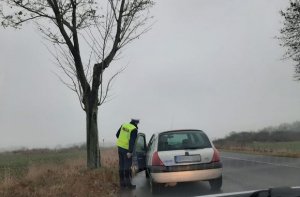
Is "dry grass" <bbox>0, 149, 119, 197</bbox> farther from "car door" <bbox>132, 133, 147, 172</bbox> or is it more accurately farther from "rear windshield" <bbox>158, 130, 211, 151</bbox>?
"rear windshield" <bbox>158, 130, 211, 151</bbox>

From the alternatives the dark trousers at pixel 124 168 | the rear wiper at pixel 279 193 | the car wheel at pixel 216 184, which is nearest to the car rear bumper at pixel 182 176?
the car wheel at pixel 216 184

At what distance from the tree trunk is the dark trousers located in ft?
18.9

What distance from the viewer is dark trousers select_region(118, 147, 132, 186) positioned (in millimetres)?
14961

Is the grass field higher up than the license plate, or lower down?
higher up

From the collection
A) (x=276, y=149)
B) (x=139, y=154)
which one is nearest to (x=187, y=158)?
(x=139, y=154)

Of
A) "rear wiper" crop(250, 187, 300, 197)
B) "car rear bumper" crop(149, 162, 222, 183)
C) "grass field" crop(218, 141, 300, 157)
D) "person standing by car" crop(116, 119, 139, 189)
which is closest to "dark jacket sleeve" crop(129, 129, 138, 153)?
"person standing by car" crop(116, 119, 139, 189)

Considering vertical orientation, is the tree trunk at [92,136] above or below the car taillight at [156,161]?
above

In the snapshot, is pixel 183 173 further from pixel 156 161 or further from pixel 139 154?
pixel 139 154

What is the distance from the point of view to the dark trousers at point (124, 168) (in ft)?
49.1

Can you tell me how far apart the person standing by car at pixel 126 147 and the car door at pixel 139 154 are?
0.66 ft

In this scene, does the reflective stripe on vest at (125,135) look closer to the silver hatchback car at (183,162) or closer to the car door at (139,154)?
the car door at (139,154)

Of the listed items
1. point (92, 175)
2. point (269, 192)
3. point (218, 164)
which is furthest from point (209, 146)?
point (269, 192)

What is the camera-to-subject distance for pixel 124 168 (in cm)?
1516

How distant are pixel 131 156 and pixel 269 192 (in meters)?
10.6
